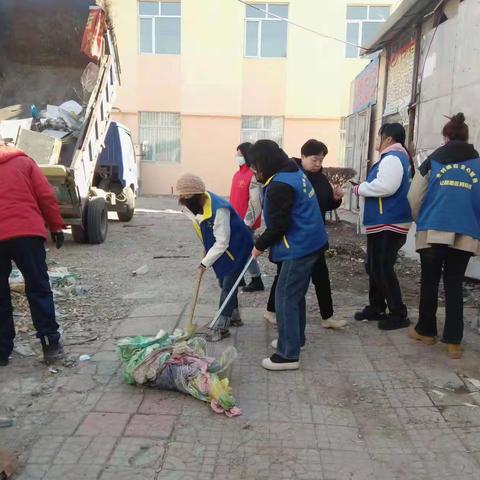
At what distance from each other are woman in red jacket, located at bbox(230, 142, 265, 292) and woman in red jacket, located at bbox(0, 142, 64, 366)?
227 cm

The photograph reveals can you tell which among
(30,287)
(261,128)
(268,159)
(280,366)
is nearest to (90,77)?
(30,287)

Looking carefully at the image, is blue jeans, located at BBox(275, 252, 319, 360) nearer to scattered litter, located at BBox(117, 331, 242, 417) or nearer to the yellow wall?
scattered litter, located at BBox(117, 331, 242, 417)

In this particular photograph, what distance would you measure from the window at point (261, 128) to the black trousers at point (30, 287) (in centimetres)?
1601

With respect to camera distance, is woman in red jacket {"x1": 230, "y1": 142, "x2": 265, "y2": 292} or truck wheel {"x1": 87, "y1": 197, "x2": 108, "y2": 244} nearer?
woman in red jacket {"x1": 230, "y1": 142, "x2": 265, "y2": 292}

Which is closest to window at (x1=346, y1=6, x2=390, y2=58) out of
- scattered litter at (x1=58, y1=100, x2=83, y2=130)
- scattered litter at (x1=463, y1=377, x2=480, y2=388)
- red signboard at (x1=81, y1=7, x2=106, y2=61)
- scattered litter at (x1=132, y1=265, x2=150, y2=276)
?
red signboard at (x1=81, y1=7, x2=106, y2=61)

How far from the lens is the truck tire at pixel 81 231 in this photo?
26.9 ft

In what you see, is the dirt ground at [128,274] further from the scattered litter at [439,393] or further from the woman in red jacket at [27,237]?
the scattered litter at [439,393]

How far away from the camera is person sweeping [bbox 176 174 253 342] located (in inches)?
152

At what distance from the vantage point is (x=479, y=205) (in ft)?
12.2

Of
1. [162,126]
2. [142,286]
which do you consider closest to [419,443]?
[142,286]

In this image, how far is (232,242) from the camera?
4.05 metres

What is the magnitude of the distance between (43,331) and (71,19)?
706cm

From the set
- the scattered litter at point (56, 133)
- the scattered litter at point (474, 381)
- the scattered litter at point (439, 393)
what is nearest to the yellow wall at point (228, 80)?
the scattered litter at point (56, 133)

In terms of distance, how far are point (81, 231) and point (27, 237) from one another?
499cm
